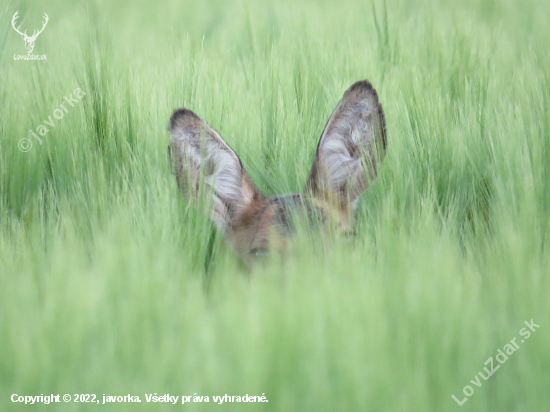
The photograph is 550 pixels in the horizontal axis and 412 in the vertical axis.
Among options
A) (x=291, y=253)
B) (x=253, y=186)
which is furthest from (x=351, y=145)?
(x=291, y=253)

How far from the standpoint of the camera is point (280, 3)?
464 centimetres

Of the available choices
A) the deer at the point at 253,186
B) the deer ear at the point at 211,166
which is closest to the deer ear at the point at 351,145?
the deer at the point at 253,186

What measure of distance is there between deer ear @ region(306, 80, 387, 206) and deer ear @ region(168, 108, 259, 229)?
10.2 inches

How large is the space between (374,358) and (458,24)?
9.80ft

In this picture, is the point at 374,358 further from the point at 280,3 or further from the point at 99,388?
the point at 280,3

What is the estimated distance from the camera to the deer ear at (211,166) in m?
2.02

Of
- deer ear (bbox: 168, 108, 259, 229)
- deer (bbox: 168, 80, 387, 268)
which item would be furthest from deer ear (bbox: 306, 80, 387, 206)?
deer ear (bbox: 168, 108, 259, 229)

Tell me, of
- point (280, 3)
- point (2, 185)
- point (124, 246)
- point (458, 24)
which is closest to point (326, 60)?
point (458, 24)

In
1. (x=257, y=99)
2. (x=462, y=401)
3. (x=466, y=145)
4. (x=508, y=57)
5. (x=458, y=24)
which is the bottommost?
(x=462, y=401)

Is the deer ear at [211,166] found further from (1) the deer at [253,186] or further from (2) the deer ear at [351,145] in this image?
(2) the deer ear at [351,145]

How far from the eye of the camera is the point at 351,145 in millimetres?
2156

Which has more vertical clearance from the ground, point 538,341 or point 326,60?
point 326,60

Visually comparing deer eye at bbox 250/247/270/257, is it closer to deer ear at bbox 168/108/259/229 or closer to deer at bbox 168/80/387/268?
deer at bbox 168/80/387/268

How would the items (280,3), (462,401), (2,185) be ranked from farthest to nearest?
(280,3)
(2,185)
(462,401)
